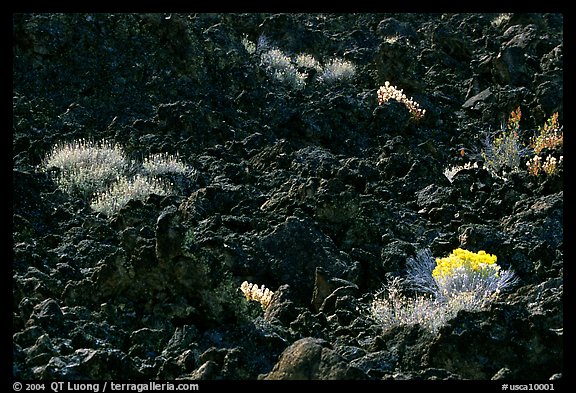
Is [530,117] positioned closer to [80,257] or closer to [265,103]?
[265,103]

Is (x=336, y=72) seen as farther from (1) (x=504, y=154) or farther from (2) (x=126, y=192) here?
(2) (x=126, y=192)

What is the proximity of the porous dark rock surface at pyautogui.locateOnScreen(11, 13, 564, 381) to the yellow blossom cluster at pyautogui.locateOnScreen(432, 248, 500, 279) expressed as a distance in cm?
31

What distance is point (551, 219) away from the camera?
31.4ft

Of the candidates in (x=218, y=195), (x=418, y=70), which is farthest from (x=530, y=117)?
(x=218, y=195)

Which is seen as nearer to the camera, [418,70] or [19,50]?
[19,50]

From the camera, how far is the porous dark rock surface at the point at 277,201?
6777mm

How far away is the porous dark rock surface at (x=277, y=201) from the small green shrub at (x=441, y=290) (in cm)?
16

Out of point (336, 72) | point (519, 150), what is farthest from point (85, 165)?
point (519, 150)

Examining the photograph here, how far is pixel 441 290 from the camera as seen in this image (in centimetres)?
796

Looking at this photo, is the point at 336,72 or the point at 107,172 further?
the point at 336,72

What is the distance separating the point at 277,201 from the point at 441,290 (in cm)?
247

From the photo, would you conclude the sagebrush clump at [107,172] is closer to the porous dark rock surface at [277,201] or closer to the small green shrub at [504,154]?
the porous dark rock surface at [277,201]

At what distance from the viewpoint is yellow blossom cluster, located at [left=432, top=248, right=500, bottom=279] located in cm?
796

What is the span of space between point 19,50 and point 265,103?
10.7 ft
